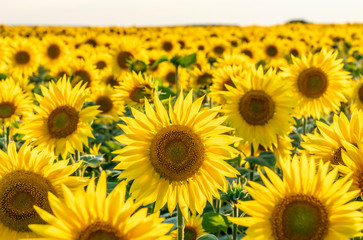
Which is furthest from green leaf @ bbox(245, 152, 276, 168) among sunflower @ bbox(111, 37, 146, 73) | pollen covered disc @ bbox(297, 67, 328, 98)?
sunflower @ bbox(111, 37, 146, 73)

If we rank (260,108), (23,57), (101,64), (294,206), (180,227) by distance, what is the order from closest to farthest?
(294,206) < (180,227) < (260,108) < (101,64) < (23,57)

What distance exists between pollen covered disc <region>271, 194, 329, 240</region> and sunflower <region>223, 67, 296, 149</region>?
202cm

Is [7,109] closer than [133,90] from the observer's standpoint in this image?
Yes

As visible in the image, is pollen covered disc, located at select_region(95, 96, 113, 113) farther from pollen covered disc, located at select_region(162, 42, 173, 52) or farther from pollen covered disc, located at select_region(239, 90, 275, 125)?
pollen covered disc, located at select_region(162, 42, 173, 52)

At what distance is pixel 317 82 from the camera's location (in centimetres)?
512

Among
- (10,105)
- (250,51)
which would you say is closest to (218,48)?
(250,51)

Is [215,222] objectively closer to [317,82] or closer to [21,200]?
[21,200]

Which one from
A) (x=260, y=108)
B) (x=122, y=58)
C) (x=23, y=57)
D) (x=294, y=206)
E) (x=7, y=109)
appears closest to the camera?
(x=294, y=206)

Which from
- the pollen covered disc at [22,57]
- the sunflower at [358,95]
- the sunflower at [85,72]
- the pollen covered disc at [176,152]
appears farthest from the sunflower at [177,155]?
the pollen covered disc at [22,57]

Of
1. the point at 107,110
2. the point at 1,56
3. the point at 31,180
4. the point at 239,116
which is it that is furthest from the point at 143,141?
the point at 1,56

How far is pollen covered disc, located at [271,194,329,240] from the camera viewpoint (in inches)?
77.9

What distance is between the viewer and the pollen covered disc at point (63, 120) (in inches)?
146

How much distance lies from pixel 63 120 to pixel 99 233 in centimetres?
218

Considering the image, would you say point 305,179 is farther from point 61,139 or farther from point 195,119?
point 61,139
